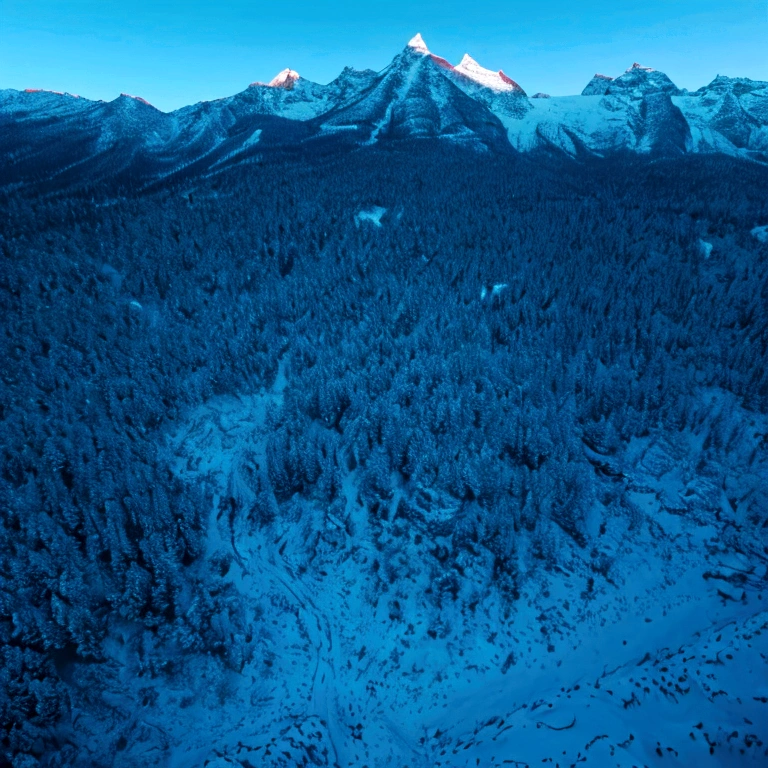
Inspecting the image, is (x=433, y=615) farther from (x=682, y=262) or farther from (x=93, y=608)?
(x=682, y=262)

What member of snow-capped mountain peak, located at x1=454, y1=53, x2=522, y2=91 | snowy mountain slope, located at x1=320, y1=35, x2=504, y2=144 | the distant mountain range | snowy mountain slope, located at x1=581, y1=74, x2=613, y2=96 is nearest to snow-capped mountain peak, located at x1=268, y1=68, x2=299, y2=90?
the distant mountain range

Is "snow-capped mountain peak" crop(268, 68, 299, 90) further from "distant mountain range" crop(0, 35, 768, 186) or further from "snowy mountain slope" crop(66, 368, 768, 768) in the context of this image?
"snowy mountain slope" crop(66, 368, 768, 768)

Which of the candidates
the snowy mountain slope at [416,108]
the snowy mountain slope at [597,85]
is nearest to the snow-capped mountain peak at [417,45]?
the snowy mountain slope at [416,108]

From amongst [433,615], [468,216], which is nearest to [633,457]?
[433,615]

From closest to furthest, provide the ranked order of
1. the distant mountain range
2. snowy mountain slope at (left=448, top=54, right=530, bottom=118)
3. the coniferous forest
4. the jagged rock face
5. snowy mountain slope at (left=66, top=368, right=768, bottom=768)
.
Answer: snowy mountain slope at (left=66, top=368, right=768, bottom=768)
the coniferous forest
the distant mountain range
the jagged rock face
snowy mountain slope at (left=448, top=54, right=530, bottom=118)

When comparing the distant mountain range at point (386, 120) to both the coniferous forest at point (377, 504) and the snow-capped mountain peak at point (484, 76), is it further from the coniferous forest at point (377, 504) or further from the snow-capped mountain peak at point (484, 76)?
the coniferous forest at point (377, 504)

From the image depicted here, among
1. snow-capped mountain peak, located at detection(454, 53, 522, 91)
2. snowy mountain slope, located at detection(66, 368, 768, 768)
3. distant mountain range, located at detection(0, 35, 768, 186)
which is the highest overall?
snow-capped mountain peak, located at detection(454, 53, 522, 91)
